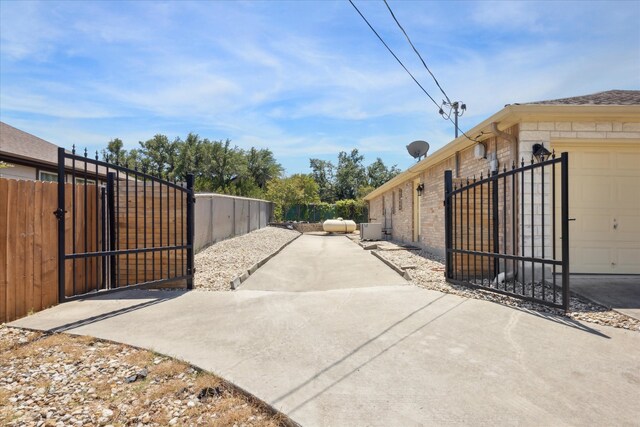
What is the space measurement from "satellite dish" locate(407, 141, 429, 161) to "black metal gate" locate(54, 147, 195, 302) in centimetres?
1122

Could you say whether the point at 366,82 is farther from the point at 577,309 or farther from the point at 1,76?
the point at 1,76

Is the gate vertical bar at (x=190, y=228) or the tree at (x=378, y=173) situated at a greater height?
the tree at (x=378, y=173)

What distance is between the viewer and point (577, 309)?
4.75 metres

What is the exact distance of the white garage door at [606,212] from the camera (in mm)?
6738

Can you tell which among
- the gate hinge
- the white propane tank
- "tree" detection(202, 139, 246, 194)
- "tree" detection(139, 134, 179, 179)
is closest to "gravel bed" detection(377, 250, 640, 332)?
the gate hinge

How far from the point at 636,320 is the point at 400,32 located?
18.1ft

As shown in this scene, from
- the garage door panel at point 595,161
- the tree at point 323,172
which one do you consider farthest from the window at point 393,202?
the tree at point 323,172

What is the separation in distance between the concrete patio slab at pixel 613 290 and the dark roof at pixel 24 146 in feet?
48.0

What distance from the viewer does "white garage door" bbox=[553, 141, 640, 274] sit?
22.1 ft

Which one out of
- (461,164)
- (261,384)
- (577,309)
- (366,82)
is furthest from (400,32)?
(261,384)

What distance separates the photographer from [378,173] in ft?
155

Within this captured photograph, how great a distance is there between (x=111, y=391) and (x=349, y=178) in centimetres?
4344

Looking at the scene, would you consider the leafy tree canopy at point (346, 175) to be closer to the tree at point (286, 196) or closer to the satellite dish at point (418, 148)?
the tree at point (286, 196)

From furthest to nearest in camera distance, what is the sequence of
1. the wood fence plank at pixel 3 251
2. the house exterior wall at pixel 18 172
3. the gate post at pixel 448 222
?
the house exterior wall at pixel 18 172 < the gate post at pixel 448 222 < the wood fence plank at pixel 3 251
